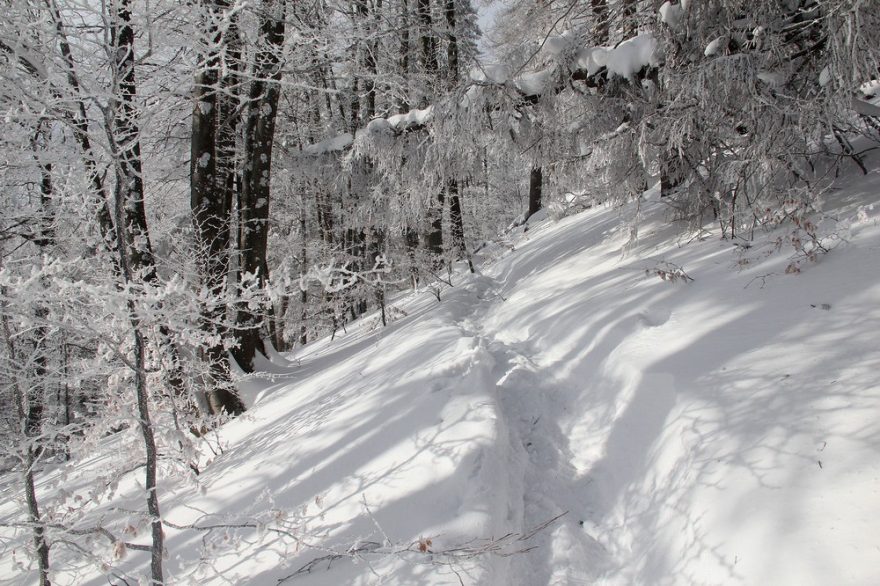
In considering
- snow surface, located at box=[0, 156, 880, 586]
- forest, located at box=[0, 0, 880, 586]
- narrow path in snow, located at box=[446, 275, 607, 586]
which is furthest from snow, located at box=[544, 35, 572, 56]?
narrow path in snow, located at box=[446, 275, 607, 586]

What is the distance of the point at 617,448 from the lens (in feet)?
11.1

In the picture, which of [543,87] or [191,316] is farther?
[543,87]

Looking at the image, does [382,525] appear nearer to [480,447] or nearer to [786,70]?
[480,447]

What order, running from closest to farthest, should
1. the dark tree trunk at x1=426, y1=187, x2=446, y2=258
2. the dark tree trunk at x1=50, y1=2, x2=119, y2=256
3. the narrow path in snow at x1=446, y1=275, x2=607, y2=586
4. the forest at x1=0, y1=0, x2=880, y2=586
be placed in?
the dark tree trunk at x1=50, y1=2, x2=119, y2=256, the forest at x1=0, y1=0, x2=880, y2=586, the narrow path in snow at x1=446, y1=275, x2=607, y2=586, the dark tree trunk at x1=426, y1=187, x2=446, y2=258

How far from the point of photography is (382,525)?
273 cm

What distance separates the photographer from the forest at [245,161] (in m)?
2.04

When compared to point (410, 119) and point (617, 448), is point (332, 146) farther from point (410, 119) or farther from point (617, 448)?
point (617, 448)

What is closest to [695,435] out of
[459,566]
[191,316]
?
[459,566]

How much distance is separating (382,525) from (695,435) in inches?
77.0

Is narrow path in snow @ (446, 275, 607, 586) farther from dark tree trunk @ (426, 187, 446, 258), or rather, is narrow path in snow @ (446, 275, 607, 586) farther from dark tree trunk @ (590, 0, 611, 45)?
dark tree trunk @ (426, 187, 446, 258)

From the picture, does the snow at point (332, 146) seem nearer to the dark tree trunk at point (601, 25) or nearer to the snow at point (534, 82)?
the snow at point (534, 82)

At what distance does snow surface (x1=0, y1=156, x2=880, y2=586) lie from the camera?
2129mm

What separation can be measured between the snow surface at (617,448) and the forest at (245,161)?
0.30 meters

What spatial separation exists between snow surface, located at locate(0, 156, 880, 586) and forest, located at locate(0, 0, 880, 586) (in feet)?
1.00
